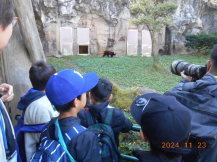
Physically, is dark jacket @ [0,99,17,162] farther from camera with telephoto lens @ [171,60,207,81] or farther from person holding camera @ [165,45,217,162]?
camera with telephoto lens @ [171,60,207,81]

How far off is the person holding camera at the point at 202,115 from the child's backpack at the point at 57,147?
0.66m

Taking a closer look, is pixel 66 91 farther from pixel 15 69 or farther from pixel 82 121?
pixel 15 69

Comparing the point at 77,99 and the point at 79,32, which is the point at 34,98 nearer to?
the point at 77,99

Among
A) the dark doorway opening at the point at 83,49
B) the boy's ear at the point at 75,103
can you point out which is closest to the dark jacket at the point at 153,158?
the boy's ear at the point at 75,103

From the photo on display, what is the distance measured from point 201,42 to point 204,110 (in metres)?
15.2

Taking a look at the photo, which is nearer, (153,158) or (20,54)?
(153,158)

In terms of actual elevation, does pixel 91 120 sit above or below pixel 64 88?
below

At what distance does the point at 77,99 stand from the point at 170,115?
24.2 inches

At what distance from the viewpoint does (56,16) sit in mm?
15445

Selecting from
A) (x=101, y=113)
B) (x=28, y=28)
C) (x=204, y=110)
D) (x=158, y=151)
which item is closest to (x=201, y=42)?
(x=28, y=28)

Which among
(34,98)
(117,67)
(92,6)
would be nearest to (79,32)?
(92,6)

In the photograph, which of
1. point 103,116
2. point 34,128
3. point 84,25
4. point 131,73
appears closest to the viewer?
point 103,116

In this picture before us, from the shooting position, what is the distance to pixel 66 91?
5.02 ft

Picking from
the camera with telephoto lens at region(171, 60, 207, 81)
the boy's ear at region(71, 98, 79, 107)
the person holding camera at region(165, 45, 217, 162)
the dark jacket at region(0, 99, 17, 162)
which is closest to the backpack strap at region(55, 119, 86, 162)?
the boy's ear at region(71, 98, 79, 107)
